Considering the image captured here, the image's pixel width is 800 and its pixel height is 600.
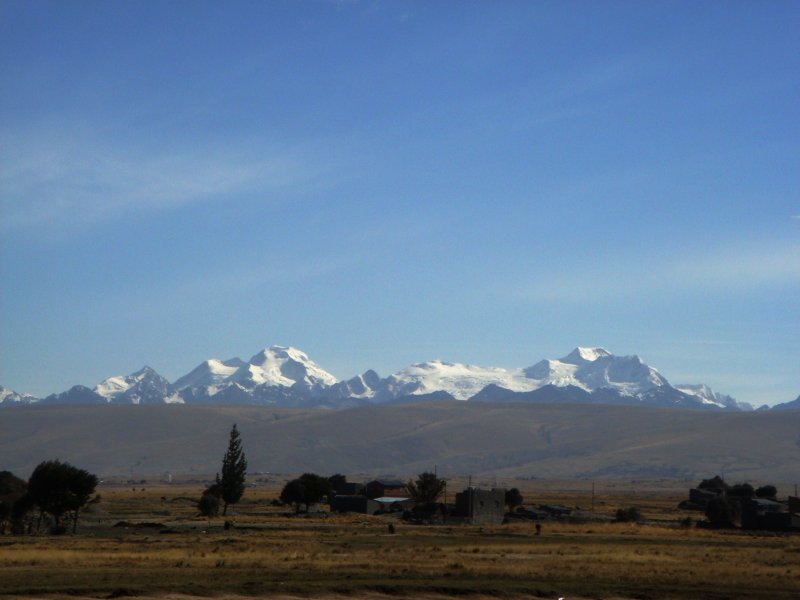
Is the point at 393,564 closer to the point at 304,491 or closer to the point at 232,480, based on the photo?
the point at 232,480

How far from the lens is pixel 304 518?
3922 inches

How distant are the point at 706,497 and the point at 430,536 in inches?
3231

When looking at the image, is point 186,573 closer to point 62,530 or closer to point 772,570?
point 772,570

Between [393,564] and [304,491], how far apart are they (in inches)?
2653

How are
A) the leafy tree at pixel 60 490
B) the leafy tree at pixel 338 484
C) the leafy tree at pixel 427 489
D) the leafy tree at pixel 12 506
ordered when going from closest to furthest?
the leafy tree at pixel 60 490 → the leafy tree at pixel 12 506 → the leafy tree at pixel 427 489 → the leafy tree at pixel 338 484

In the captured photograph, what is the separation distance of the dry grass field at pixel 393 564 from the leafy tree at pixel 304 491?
34.7m

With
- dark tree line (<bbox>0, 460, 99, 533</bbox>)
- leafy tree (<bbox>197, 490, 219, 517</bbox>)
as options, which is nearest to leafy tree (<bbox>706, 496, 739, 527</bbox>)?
leafy tree (<bbox>197, 490, 219, 517</bbox>)

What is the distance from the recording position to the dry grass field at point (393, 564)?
40.8m

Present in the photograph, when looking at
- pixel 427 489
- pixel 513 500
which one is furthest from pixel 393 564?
pixel 513 500

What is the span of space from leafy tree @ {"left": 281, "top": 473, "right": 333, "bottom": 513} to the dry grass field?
114 feet

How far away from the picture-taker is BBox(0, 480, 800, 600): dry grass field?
40.8m

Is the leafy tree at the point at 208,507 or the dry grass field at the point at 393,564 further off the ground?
the leafy tree at the point at 208,507

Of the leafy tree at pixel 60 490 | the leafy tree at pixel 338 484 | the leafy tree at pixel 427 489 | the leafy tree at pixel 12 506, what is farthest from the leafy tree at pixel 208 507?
the leafy tree at pixel 338 484

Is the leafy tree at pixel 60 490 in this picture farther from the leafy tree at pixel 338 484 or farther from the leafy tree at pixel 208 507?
the leafy tree at pixel 338 484
